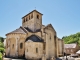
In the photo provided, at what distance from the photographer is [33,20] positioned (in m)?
30.8

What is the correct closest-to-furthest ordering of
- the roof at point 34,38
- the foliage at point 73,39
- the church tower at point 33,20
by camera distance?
the roof at point 34,38 → the church tower at point 33,20 → the foliage at point 73,39

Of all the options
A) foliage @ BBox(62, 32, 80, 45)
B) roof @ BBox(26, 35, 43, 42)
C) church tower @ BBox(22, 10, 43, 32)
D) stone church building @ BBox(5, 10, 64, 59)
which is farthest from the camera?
foliage @ BBox(62, 32, 80, 45)

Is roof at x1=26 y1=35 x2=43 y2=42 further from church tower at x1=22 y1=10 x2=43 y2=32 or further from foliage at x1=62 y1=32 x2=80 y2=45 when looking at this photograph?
foliage at x1=62 y1=32 x2=80 y2=45

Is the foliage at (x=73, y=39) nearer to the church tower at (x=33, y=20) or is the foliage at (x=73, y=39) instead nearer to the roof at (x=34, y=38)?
the church tower at (x=33, y=20)

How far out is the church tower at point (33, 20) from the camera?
3086 centimetres

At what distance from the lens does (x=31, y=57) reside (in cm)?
2525

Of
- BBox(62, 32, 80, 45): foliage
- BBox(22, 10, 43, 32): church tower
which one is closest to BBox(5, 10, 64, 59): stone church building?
BBox(22, 10, 43, 32): church tower

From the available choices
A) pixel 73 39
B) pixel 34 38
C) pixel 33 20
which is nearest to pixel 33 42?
pixel 34 38

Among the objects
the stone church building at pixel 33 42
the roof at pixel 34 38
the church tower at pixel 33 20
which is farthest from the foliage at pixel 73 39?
the roof at pixel 34 38

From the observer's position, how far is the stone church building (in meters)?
25.8

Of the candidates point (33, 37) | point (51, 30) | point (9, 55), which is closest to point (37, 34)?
point (33, 37)

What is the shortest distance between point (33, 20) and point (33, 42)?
7.49 metres

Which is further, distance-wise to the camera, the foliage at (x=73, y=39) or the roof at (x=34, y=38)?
the foliage at (x=73, y=39)

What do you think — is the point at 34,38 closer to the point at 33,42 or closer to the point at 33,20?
the point at 33,42
